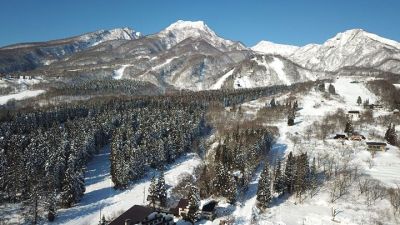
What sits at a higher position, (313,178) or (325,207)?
(313,178)

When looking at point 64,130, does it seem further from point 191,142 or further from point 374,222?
point 374,222

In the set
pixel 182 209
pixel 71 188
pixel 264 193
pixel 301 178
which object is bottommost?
pixel 182 209

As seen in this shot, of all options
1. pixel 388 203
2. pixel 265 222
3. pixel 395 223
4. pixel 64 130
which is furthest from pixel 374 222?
pixel 64 130

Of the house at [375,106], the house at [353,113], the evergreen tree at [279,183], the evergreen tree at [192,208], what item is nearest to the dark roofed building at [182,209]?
the evergreen tree at [192,208]

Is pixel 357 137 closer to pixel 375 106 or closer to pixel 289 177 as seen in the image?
pixel 289 177

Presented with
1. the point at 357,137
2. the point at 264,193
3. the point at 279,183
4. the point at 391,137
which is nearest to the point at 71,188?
the point at 264,193

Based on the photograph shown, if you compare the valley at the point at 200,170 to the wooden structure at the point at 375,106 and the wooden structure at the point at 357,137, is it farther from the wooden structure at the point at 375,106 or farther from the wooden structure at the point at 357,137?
the wooden structure at the point at 375,106

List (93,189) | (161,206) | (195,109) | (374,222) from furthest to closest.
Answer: (195,109) < (93,189) < (161,206) < (374,222)
